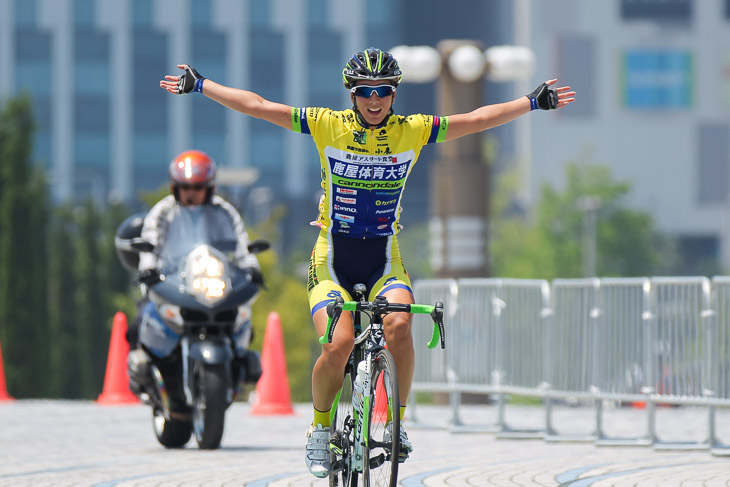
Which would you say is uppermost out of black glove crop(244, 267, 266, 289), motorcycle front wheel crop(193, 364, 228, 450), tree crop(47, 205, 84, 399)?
black glove crop(244, 267, 266, 289)

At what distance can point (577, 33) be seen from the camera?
125188mm

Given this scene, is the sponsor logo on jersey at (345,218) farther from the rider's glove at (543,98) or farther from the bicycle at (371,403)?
the rider's glove at (543,98)

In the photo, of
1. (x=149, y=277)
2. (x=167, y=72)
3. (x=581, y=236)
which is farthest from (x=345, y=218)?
(x=167, y=72)

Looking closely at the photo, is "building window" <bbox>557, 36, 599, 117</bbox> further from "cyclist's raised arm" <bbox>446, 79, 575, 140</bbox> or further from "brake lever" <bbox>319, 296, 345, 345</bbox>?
"brake lever" <bbox>319, 296, 345, 345</bbox>

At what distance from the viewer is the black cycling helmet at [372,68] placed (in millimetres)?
7773

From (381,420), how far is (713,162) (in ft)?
399

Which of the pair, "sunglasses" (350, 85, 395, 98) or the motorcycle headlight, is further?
the motorcycle headlight

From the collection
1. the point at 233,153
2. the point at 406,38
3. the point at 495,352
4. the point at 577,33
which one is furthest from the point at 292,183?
the point at 495,352

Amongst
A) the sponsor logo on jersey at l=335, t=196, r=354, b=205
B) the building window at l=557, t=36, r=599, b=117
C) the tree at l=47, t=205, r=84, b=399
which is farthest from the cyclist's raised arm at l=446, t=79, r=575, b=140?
the building window at l=557, t=36, r=599, b=117

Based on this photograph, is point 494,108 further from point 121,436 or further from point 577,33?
point 577,33

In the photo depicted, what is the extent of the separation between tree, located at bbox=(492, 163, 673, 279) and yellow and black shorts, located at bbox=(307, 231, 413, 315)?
68.9 m

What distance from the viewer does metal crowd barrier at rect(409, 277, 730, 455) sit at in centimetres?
1202

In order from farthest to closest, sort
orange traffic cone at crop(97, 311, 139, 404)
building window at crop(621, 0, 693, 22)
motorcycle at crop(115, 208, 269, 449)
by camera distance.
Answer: building window at crop(621, 0, 693, 22)
orange traffic cone at crop(97, 311, 139, 404)
motorcycle at crop(115, 208, 269, 449)

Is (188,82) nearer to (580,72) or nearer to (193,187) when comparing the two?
(193,187)
